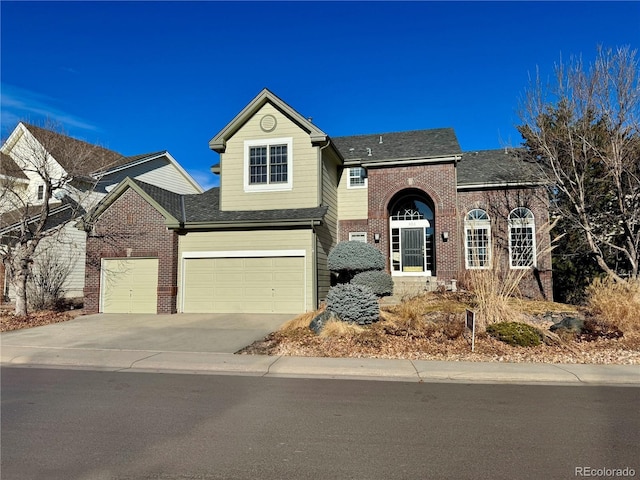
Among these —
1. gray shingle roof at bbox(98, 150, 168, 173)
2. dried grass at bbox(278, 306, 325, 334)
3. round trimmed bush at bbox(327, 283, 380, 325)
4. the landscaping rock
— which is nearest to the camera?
the landscaping rock

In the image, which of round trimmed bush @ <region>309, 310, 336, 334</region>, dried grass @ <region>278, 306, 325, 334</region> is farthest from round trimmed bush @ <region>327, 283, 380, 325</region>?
dried grass @ <region>278, 306, 325, 334</region>

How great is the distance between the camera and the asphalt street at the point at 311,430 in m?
3.95

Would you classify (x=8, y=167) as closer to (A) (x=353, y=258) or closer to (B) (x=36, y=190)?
(B) (x=36, y=190)

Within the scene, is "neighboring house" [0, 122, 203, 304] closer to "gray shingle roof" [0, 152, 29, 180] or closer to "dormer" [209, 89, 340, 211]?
"gray shingle roof" [0, 152, 29, 180]

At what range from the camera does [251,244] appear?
1606cm

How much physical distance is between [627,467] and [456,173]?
1659 cm

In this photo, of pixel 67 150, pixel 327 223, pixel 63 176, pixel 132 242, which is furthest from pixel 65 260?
pixel 327 223

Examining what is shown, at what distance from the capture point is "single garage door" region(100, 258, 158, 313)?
16.3 meters

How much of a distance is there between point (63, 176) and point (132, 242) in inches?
143

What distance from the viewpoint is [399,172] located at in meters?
19.1

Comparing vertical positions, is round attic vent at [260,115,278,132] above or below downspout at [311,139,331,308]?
above

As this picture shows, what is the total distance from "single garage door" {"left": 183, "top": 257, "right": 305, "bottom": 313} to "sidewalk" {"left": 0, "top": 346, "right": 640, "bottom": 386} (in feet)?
20.5

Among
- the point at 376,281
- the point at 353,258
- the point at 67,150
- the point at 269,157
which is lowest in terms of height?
the point at 376,281

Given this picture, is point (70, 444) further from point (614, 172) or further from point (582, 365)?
point (614, 172)
